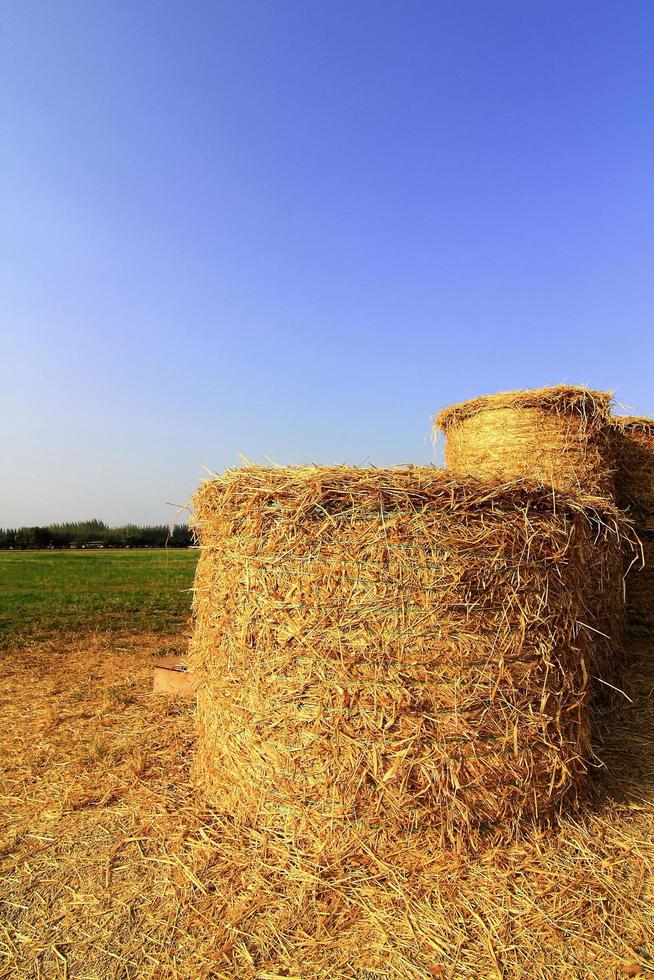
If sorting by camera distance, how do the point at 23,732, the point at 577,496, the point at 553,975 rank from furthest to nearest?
the point at 23,732
the point at 577,496
the point at 553,975

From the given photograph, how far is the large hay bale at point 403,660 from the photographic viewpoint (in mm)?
2943

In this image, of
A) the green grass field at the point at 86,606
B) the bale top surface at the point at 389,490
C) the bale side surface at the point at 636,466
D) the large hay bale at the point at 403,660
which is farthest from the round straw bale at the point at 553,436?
the green grass field at the point at 86,606

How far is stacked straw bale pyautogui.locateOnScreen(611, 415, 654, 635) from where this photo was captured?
21.0ft

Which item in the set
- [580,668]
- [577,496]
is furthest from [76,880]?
[577,496]

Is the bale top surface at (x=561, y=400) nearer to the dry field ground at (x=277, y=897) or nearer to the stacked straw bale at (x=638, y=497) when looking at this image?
the stacked straw bale at (x=638, y=497)

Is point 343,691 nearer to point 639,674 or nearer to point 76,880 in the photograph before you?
point 76,880

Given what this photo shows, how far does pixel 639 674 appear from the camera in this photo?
5.47m

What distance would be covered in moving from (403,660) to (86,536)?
61567 mm

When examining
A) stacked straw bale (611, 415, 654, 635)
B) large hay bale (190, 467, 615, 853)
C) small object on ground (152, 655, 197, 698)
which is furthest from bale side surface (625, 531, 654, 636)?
small object on ground (152, 655, 197, 698)

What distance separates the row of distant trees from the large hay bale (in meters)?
47.9

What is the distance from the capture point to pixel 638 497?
658cm

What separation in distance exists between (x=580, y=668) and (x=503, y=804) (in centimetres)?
91

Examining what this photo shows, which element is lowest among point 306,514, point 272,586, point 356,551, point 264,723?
point 264,723

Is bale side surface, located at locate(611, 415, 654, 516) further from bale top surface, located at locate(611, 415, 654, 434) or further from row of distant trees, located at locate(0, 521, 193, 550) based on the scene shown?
row of distant trees, located at locate(0, 521, 193, 550)
